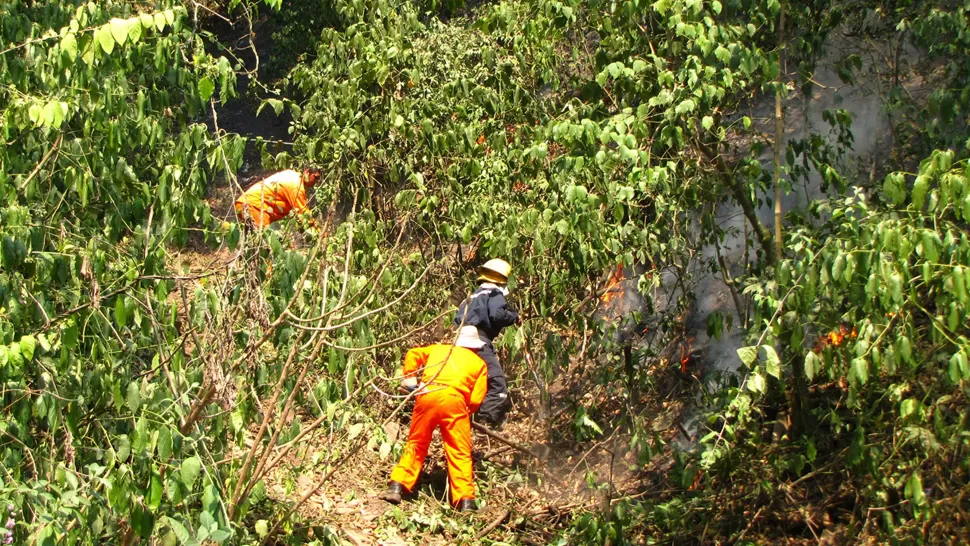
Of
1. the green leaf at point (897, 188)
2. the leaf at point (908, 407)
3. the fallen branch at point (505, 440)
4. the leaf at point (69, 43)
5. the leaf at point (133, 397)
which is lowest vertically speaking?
the fallen branch at point (505, 440)

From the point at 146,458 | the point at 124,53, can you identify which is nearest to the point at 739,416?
the point at 146,458

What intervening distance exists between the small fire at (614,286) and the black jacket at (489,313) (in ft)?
2.10

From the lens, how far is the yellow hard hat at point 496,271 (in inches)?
277

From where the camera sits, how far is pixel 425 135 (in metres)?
7.66

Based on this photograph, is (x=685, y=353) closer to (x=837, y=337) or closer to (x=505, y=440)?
(x=505, y=440)

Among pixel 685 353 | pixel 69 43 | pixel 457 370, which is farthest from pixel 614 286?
pixel 69 43

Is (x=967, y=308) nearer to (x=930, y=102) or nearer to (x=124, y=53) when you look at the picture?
(x=930, y=102)

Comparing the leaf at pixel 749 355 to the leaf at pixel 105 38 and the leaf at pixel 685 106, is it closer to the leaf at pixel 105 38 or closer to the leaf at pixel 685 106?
the leaf at pixel 685 106

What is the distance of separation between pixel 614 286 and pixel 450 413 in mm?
1706

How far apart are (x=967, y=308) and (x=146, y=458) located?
124 inches

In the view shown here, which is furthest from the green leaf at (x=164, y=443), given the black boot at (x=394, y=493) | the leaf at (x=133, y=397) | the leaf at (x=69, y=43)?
the black boot at (x=394, y=493)

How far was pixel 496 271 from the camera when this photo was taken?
704cm

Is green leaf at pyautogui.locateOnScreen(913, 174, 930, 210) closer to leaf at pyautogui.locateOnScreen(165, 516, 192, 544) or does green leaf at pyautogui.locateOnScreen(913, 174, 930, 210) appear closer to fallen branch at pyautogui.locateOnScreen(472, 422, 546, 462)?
leaf at pyautogui.locateOnScreen(165, 516, 192, 544)

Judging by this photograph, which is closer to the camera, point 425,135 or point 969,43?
point 969,43
